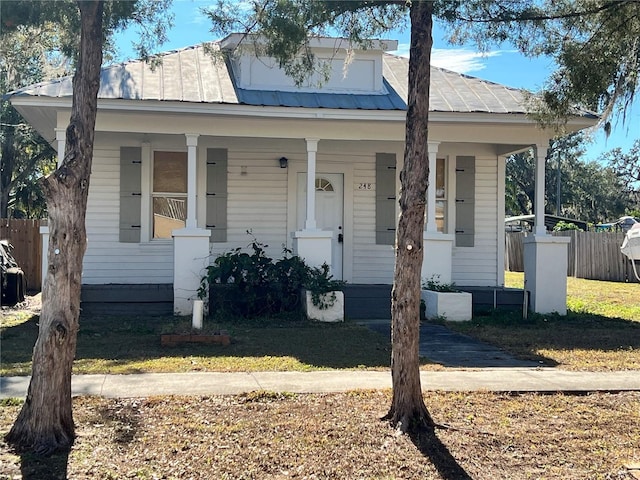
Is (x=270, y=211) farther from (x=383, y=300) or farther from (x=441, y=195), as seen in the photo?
(x=441, y=195)

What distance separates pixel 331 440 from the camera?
5102mm

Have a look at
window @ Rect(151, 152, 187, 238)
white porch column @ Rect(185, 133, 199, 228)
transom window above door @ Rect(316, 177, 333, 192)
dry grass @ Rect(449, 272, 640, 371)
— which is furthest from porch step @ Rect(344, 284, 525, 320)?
window @ Rect(151, 152, 187, 238)

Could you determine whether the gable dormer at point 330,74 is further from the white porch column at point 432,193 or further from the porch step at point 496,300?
the porch step at point 496,300

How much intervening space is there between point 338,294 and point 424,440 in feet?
20.8

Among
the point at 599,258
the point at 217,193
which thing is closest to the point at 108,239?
the point at 217,193

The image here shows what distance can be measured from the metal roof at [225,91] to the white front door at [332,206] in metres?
1.78

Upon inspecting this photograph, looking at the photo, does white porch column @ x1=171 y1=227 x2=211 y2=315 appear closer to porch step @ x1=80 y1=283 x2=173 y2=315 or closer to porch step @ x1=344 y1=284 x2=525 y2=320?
porch step @ x1=80 y1=283 x2=173 y2=315

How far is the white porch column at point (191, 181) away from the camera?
11664 millimetres

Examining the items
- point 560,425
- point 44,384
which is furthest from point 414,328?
point 44,384

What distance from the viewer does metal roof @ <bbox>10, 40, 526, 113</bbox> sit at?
11430 mm

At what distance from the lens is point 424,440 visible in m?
5.12

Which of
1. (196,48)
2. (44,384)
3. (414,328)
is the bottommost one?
(44,384)

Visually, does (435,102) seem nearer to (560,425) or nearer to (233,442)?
(560,425)

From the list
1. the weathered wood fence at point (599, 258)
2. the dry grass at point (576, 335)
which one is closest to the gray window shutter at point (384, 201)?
the dry grass at point (576, 335)
